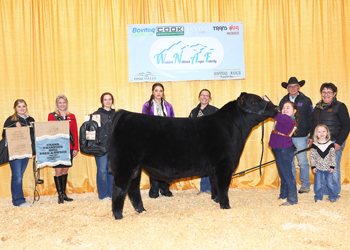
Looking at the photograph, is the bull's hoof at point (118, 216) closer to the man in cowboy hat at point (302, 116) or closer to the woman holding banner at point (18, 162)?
the woman holding banner at point (18, 162)

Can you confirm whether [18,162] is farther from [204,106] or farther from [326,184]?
[326,184]

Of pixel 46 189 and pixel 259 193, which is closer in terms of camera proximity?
pixel 259 193

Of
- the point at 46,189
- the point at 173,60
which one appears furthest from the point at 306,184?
the point at 46,189

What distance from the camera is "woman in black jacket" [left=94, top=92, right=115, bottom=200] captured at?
4188 mm

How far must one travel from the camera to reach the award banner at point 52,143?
407 centimetres

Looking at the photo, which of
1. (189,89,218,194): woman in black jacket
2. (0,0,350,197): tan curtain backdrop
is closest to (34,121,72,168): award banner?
(0,0,350,197): tan curtain backdrop

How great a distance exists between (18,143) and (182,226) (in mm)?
2857

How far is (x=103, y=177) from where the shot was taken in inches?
173

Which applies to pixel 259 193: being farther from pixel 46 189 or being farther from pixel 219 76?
pixel 46 189

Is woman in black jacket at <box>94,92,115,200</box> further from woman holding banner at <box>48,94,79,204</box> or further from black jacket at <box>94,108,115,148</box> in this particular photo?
woman holding banner at <box>48,94,79,204</box>

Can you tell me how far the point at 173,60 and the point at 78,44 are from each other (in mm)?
1860

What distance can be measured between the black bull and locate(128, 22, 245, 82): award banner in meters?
1.74

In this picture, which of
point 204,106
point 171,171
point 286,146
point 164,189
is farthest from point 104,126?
point 286,146

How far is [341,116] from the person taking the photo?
4.07m
